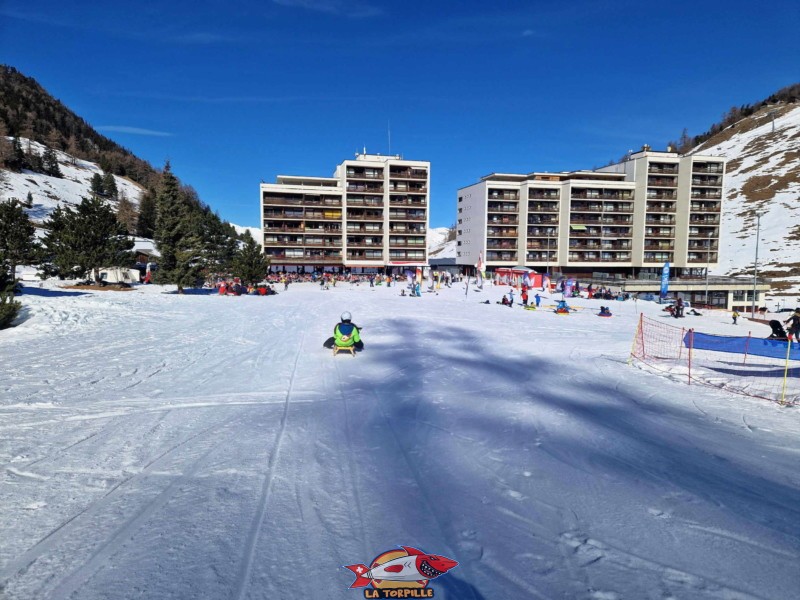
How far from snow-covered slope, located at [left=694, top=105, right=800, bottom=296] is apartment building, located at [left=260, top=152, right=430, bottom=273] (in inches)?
2117

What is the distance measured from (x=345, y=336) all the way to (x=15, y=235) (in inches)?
1146

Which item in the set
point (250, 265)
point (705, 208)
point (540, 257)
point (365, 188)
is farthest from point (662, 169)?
point (250, 265)

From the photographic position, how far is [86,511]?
441cm

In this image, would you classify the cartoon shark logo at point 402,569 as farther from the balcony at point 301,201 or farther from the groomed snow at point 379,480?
the balcony at point 301,201

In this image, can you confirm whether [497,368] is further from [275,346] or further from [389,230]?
[389,230]

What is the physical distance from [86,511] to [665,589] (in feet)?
16.8

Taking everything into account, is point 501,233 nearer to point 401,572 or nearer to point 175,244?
point 175,244

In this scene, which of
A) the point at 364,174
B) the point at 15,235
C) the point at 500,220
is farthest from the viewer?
the point at 500,220

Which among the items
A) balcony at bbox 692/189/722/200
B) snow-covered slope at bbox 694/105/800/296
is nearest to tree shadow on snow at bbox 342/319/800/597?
snow-covered slope at bbox 694/105/800/296

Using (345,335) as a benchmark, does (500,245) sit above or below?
above

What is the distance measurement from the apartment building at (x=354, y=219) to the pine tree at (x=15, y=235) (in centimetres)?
3590

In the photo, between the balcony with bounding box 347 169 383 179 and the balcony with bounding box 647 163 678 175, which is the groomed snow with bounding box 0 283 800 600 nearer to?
the balcony with bounding box 347 169 383 179

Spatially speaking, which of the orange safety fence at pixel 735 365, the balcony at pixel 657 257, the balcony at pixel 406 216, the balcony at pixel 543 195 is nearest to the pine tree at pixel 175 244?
the orange safety fence at pixel 735 365

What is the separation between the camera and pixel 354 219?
6800 centimetres
